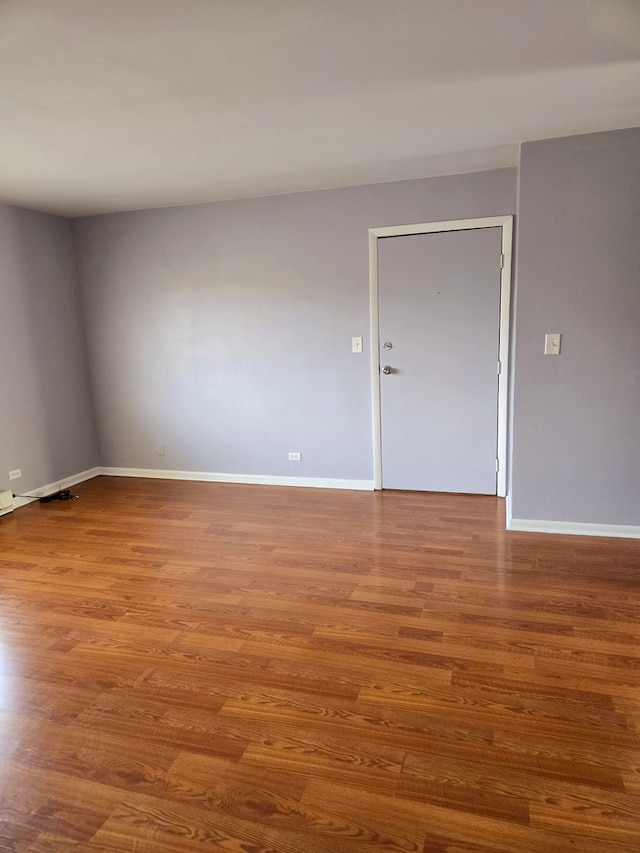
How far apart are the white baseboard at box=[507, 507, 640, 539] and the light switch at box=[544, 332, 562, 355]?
42.1 inches

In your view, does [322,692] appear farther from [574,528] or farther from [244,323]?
[244,323]

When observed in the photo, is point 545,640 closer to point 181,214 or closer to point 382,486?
point 382,486

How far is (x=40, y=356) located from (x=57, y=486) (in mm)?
1130

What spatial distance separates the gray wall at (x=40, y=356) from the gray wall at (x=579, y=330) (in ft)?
12.3

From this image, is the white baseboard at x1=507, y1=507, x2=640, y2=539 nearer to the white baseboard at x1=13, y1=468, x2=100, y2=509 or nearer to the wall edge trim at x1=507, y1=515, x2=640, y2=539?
the wall edge trim at x1=507, y1=515, x2=640, y2=539

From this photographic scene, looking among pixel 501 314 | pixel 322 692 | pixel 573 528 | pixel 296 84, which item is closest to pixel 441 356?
pixel 501 314

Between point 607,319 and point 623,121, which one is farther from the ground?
point 623,121

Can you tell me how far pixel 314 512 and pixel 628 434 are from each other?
2.12 m

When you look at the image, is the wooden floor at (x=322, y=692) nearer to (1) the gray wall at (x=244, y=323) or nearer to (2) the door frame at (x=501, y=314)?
(2) the door frame at (x=501, y=314)

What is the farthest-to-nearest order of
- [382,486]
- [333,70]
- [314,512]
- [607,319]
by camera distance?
[382,486], [314,512], [607,319], [333,70]

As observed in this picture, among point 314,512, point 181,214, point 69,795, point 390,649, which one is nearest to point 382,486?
point 314,512

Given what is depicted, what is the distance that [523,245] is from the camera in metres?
3.27

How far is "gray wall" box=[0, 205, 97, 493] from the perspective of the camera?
4.30m

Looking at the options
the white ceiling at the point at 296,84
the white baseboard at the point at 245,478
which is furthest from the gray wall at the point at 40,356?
the white ceiling at the point at 296,84
